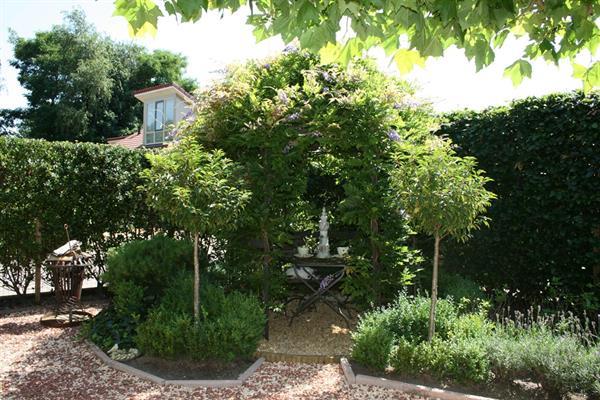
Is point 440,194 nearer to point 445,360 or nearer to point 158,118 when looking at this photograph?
point 445,360

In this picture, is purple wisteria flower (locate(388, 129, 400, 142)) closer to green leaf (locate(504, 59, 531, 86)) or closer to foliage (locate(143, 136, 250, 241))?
foliage (locate(143, 136, 250, 241))

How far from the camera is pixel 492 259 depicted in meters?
6.32

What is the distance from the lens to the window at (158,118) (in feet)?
71.2

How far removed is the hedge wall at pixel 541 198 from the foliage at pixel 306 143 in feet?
3.67

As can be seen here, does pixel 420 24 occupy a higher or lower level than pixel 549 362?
higher

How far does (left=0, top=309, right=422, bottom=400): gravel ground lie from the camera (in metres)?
4.05

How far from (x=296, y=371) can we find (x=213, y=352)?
881 millimetres

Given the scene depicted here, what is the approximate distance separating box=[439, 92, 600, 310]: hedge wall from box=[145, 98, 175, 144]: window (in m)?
17.5

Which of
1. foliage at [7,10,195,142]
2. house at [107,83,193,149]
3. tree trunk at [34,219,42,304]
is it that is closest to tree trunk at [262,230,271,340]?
tree trunk at [34,219,42,304]

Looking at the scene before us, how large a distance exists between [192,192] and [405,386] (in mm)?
2669

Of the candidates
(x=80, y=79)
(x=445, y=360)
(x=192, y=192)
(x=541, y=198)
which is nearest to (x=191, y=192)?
(x=192, y=192)

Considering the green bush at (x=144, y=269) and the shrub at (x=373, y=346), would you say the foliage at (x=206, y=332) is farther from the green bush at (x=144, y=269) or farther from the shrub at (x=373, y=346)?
the shrub at (x=373, y=346)

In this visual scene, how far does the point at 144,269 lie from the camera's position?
18.3ft

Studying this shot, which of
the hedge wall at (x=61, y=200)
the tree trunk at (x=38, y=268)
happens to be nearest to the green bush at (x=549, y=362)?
the hedge wall at (x=61, y=200)
